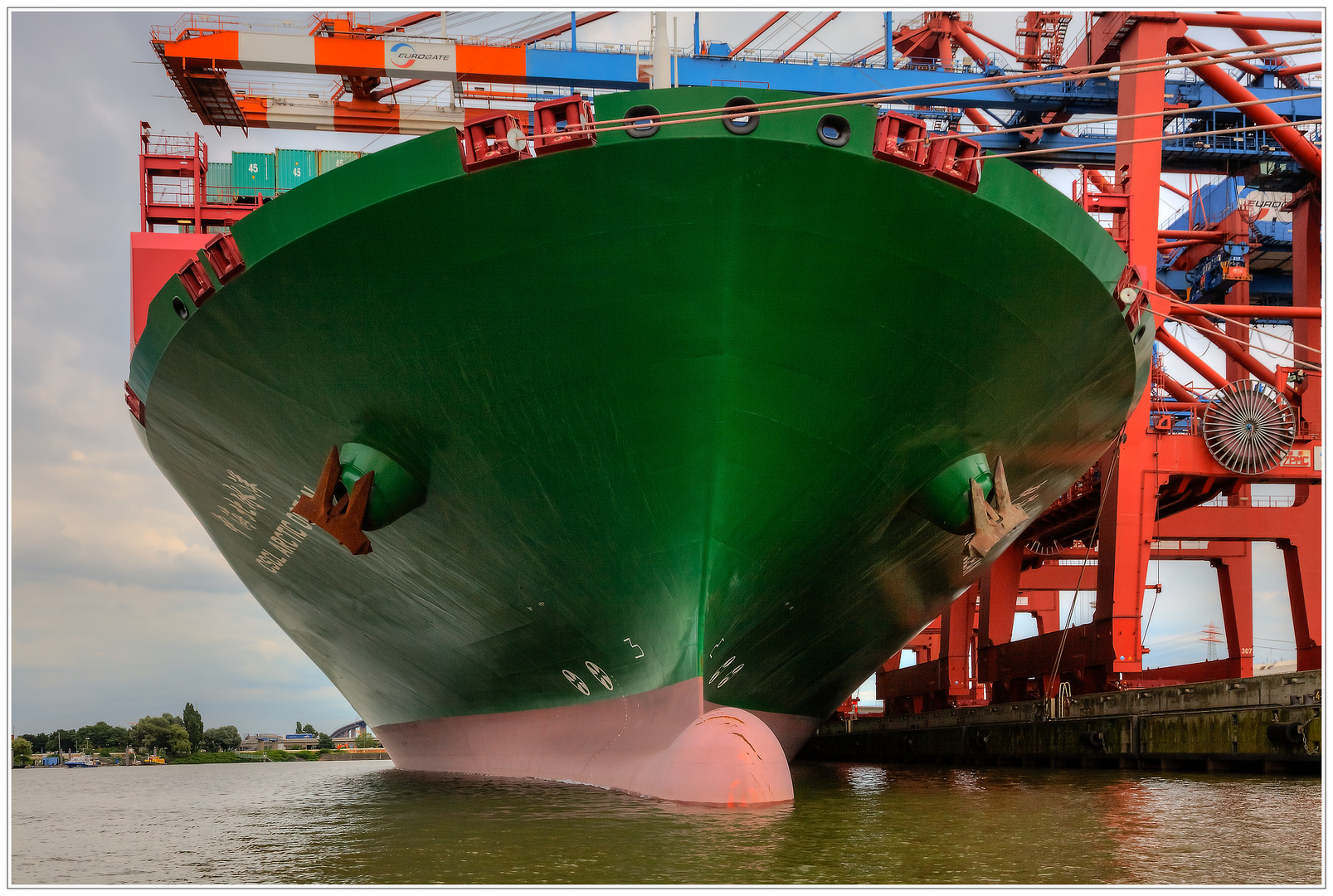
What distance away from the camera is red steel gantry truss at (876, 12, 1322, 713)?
15695 millimetres

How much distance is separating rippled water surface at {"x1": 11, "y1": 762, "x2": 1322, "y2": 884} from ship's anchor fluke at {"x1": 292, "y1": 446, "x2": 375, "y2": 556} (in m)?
2.07

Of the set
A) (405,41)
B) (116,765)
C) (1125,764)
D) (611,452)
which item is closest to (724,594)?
(611,452)

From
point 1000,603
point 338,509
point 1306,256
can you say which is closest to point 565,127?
point 338,509

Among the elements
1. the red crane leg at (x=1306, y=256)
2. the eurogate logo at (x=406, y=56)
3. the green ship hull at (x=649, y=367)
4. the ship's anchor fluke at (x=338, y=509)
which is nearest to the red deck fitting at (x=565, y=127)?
the green ship hull at (x=649, y=367)

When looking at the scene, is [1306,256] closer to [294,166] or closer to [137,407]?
[294,166]

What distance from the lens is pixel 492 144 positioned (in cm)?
675

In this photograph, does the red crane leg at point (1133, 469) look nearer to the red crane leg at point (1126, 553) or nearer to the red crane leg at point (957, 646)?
the red crane leg at point (1126, 553)

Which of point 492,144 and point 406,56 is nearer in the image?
point 492,144

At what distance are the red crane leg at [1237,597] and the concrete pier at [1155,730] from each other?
9339mm

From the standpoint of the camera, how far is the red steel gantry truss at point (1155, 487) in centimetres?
1570

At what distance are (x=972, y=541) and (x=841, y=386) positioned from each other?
5.41 feet

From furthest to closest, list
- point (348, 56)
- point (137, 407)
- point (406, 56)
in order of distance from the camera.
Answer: point (406, 56)
point (348, 56)
point (137, 407)

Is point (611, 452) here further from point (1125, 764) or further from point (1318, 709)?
point (1125, 764)

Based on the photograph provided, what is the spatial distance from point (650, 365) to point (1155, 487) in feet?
38.0
